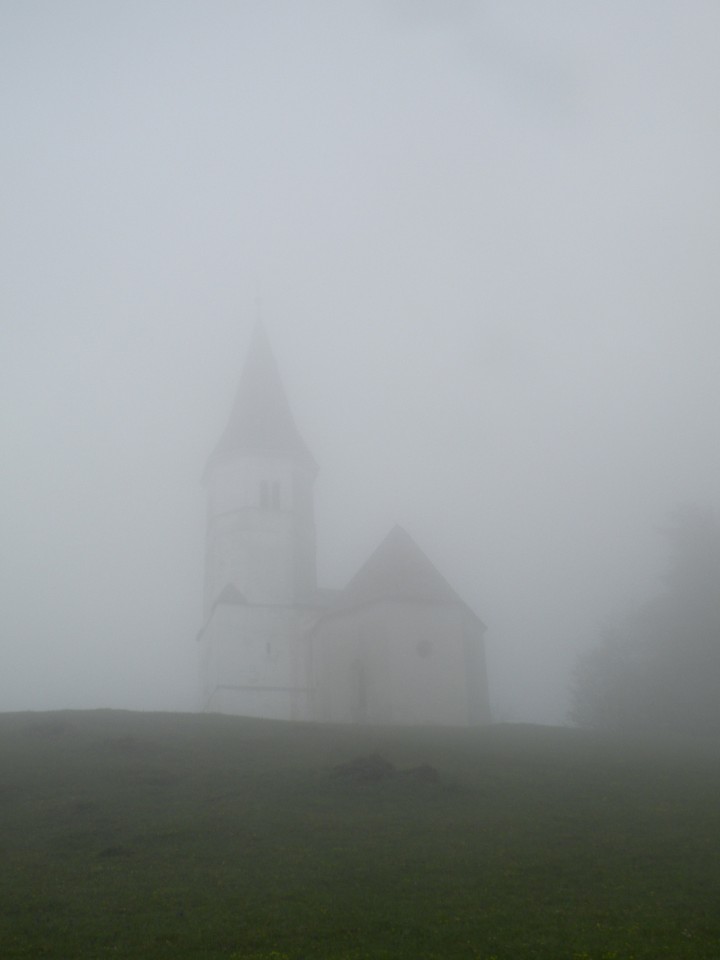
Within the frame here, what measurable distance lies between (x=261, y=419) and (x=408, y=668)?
22.6 metres

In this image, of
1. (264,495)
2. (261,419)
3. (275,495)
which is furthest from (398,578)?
(261,419)

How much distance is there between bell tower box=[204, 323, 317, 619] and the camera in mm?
52719

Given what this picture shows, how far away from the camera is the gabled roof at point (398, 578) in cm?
4412

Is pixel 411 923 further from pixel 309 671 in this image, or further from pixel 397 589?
pixel 309 671

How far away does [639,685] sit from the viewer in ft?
163

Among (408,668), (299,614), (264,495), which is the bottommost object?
(408,668)

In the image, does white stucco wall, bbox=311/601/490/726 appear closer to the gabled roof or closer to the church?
the church

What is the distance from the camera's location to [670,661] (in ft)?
162

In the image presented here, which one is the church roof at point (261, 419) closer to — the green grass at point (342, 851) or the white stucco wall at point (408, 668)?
the white stucco wall at point (408, 668)

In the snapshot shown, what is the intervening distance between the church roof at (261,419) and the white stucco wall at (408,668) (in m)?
14.8

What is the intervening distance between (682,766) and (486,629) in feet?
62.6

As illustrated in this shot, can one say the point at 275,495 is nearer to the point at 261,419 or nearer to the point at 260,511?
the point at 260,511

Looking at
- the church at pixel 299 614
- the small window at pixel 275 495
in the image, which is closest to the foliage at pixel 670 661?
the church at pixel 299 614

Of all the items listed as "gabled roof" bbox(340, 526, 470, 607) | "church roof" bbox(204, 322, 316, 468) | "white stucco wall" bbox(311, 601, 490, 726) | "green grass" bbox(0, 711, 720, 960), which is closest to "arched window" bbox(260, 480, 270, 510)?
"church roof" bbox(204, 322, 316, 468)
